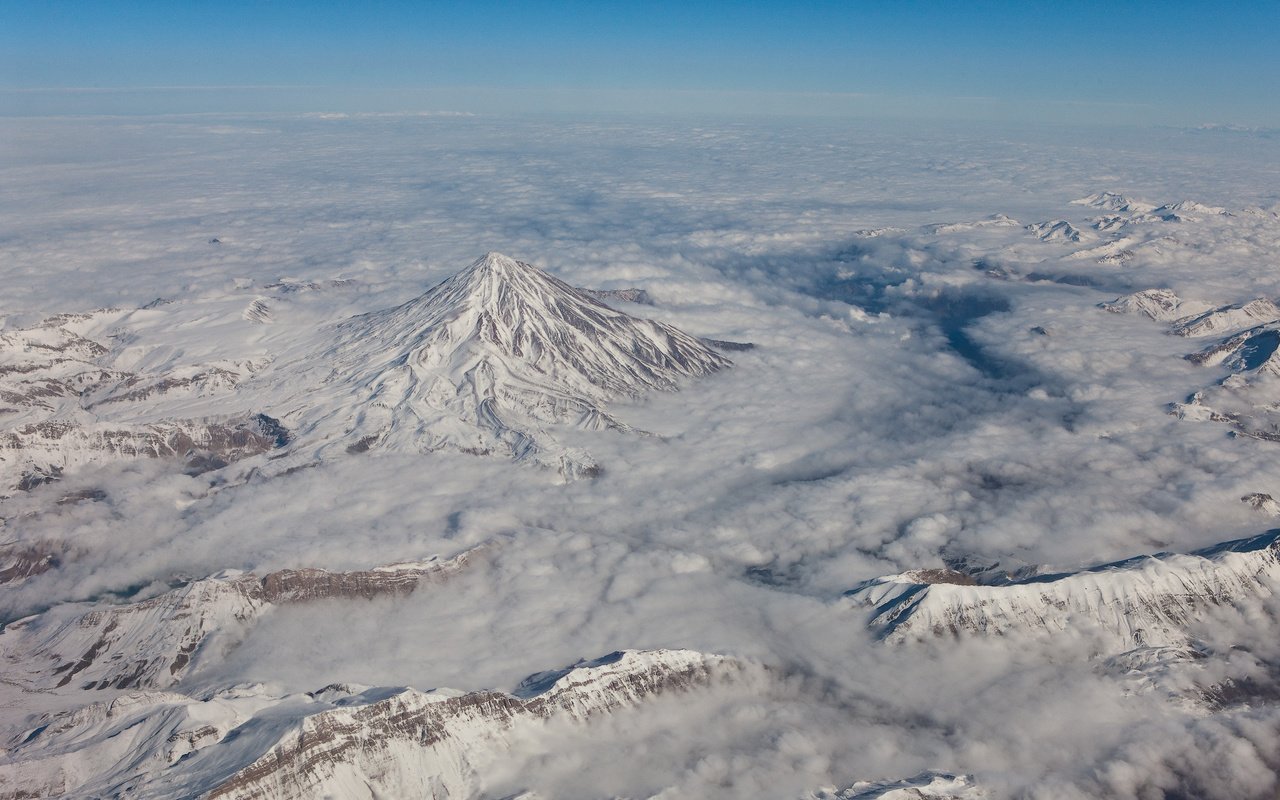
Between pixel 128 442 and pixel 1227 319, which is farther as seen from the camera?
pixel 1227 319

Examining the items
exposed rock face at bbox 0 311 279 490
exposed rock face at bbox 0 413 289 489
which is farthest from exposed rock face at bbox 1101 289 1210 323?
exposed rock face at bbox 0 311 279 490

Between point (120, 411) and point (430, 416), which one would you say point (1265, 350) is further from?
point (120, 411)

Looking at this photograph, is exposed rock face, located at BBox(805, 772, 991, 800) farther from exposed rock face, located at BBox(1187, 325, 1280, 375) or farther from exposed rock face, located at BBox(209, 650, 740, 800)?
exposed rock face, located at BBox(1187, 325, 1280, 375)

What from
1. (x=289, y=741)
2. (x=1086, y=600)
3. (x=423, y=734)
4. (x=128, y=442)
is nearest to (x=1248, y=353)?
(x=1086, y=600)

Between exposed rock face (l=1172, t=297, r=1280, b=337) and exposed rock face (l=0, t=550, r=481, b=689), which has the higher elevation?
exposed rock face (l=1172, t=297, r=1280, b=337)

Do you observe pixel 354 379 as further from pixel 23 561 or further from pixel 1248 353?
pixel 1248 353

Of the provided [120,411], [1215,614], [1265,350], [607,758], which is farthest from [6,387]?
[1265,350]
